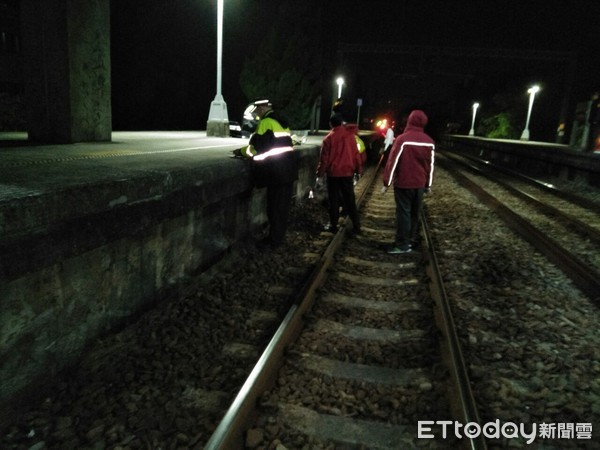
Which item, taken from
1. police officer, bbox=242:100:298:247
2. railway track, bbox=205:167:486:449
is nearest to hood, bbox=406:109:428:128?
police officer, bbox=242:100:298:247

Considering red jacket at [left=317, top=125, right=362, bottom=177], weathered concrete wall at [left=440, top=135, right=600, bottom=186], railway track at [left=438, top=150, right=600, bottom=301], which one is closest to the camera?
railway track at [left=438, top=150, right=600, bottom=301]

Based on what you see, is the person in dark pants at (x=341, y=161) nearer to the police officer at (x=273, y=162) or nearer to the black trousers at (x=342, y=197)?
the black trousers at (x=342, y=197)

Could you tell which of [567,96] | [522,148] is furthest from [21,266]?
[567,96]

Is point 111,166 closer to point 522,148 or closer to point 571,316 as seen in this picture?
point 571,316

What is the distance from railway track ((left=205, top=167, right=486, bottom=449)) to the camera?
10.1ft

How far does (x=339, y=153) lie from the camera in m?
8.19

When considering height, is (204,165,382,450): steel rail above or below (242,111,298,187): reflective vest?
below

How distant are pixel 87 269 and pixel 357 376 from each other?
230 cm

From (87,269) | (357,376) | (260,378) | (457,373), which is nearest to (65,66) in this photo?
(87,269)

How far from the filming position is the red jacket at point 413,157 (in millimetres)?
7062

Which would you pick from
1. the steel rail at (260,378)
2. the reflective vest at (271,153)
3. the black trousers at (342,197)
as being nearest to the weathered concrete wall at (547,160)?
the black trousers at (342,197)

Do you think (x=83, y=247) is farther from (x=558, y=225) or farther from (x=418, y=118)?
(x=558, y=225)

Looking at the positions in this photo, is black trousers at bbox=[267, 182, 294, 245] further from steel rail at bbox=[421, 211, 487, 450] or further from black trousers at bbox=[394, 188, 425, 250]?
steel rail at bbox=[421, 211, 487, 450]

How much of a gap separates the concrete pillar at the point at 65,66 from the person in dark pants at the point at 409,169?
19.3 ft
